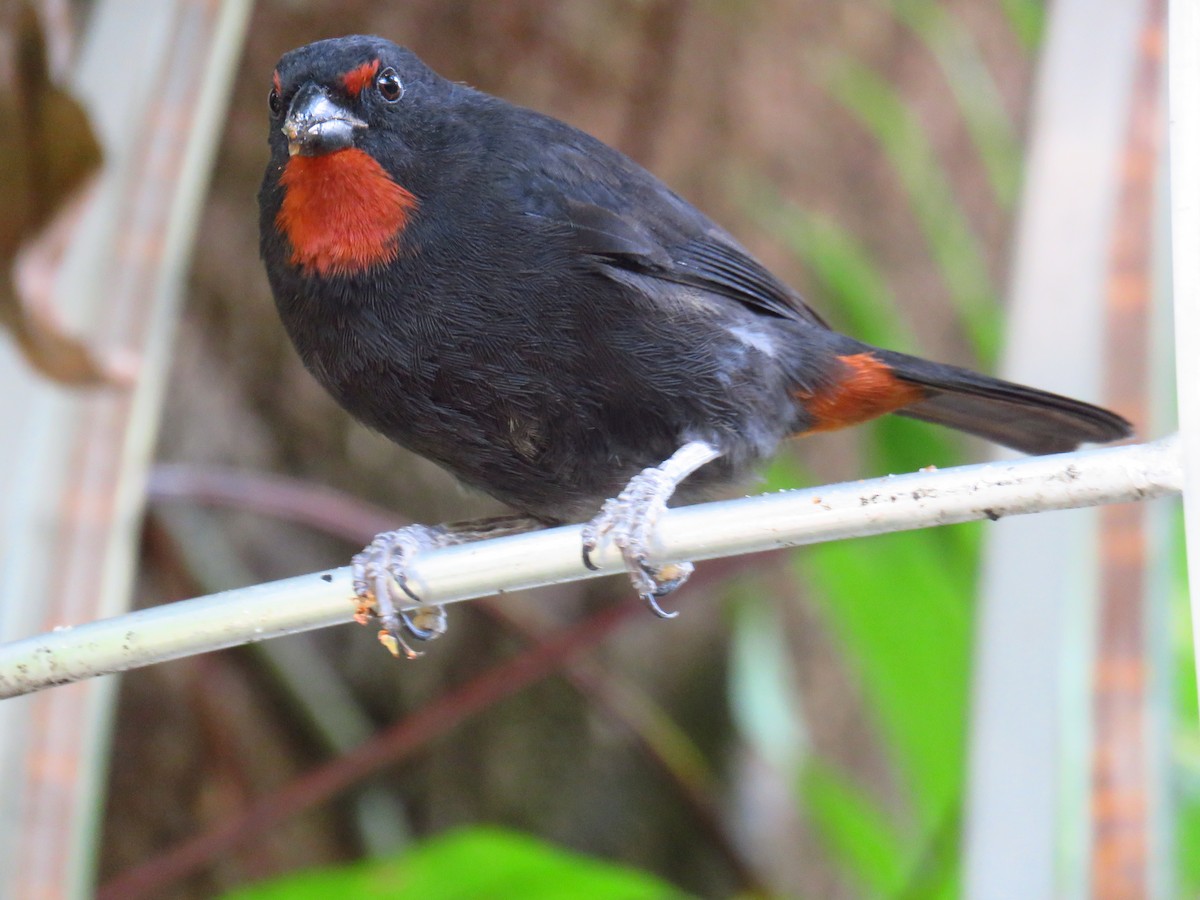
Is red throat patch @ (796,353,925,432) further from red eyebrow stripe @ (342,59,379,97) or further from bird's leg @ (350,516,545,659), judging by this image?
red eyebrow stripe @ (342,59,379,97)

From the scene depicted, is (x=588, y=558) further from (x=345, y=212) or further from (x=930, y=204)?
(x=930, y=204)

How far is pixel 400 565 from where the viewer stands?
1.21 meters

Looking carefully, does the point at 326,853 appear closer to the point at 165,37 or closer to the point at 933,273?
the point at 165,37

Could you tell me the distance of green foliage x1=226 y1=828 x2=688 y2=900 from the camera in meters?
1.89

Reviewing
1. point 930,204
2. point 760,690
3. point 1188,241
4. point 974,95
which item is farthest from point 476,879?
point 974,95

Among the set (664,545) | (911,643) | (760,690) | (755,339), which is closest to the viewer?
(664,545)

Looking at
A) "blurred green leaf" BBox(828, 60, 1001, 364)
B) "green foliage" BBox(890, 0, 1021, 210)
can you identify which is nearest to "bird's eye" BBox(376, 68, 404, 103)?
"blurred green leaf" BBox(828, 60, 1001, 364)

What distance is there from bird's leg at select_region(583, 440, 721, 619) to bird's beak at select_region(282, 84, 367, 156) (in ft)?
1.66

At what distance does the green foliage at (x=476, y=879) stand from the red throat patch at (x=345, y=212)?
903 mm

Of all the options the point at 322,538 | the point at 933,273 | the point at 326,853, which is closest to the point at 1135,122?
the point at 322,538

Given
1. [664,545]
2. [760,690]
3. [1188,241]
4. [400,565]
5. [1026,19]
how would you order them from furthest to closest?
[1026,19] < [760,690] < [400,565] < [664,545] < [1188,241]

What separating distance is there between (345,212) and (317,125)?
0.10 metres

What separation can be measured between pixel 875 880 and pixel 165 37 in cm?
186

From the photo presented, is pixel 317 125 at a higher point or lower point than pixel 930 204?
lower
